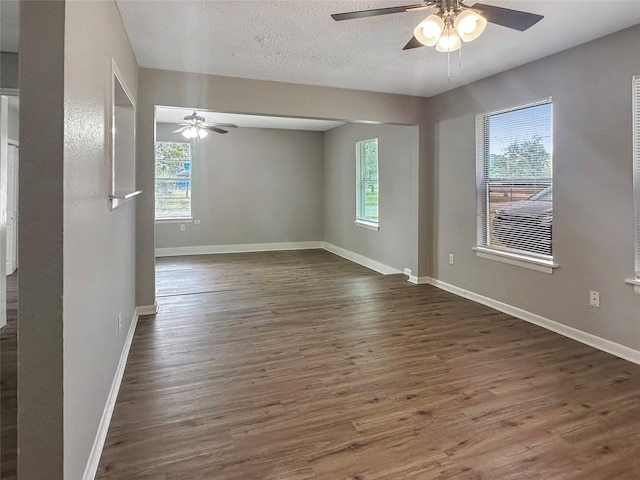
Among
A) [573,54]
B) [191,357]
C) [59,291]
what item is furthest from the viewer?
[573,54]

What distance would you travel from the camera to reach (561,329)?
3602 mm

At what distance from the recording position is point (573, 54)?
341cm

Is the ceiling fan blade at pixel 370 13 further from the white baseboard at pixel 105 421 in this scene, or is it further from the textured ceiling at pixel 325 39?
the white baseboard at pixel 105 421

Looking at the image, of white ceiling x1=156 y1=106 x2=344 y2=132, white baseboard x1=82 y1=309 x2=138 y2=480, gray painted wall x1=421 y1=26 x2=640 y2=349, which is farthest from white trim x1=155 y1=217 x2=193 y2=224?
gray painted wall x1=421 y1=26 x2=640 y2=349

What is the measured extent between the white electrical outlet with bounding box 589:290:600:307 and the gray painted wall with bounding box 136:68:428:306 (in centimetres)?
314

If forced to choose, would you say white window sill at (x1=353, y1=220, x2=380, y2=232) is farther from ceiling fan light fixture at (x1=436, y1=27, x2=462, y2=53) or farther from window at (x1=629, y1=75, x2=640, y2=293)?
ceiling fan light fixture at (x1=436, y1=27, x2=462, y2=53)

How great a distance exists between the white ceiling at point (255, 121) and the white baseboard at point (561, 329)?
3.72m

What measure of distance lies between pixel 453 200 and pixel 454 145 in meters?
0.67

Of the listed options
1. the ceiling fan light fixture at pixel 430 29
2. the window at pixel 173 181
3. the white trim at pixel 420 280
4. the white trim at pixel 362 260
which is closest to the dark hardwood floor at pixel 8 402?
the ceiling fan light fixture at pixel 430 29

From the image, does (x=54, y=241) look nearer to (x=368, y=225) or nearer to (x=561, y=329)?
(x=561, y=329)

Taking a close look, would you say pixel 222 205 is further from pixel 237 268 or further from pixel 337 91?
pixel 337 91

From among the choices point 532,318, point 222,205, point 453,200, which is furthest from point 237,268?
point 532,318

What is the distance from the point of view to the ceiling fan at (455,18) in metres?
2.12

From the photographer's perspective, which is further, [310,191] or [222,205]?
[310,191]
